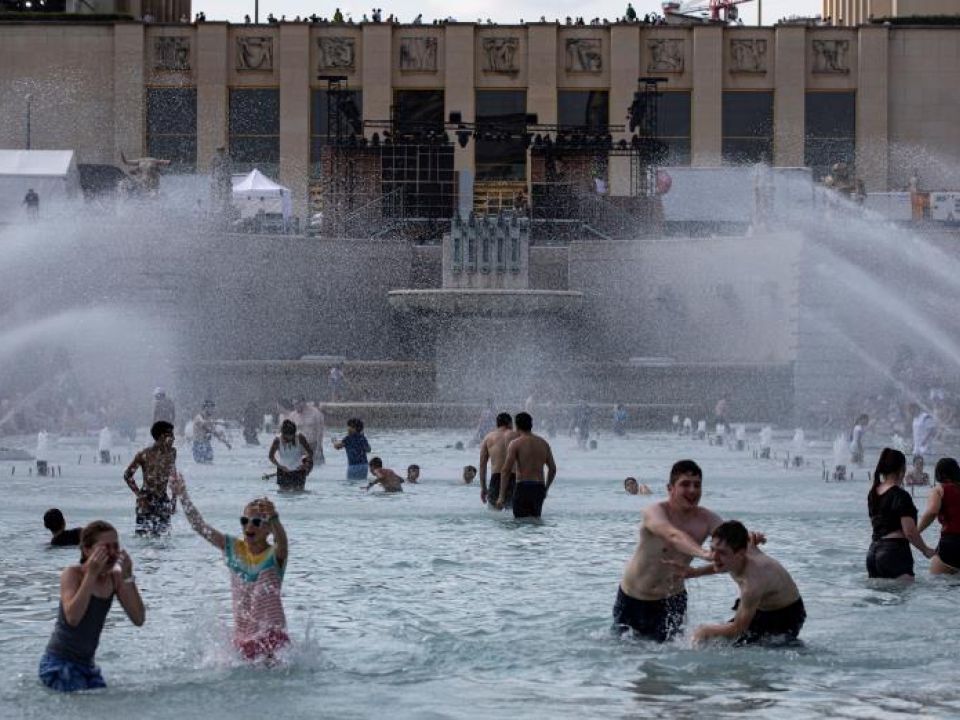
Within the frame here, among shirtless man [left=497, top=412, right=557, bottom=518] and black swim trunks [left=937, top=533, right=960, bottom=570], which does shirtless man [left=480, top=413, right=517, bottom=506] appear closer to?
shirtless man [left=497, top=412, right=557, bottom=518]

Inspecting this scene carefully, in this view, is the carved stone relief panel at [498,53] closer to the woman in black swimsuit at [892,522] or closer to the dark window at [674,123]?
the dark window at [674,123]

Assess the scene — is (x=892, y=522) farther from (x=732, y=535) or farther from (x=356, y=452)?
(x=356, y=452)

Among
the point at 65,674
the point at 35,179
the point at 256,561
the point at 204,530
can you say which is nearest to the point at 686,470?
the point at 256,561

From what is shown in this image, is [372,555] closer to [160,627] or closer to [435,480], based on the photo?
[160,627]

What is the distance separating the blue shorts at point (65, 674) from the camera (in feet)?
32.1

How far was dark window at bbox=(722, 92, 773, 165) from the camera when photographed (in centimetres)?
7050

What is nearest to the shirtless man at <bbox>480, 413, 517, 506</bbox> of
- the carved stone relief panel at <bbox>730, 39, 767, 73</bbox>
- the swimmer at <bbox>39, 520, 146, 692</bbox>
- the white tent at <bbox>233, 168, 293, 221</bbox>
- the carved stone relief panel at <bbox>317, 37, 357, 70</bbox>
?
the swimmer at <bbox>39, 520, 146, 692</bbox>

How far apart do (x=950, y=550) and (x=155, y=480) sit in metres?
6.98

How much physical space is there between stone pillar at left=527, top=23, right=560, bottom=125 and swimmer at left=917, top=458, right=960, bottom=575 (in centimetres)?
5677

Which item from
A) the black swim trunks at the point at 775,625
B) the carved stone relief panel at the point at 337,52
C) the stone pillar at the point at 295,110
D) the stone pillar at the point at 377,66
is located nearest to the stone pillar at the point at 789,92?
the stone pillar at the point at 377,66

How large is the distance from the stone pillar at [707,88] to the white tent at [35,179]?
87.8 ft

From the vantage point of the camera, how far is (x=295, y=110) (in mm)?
70000

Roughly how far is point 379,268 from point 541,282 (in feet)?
16.1

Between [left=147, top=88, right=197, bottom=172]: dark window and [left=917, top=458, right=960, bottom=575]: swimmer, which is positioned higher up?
[left=147, top=88, right=197, bottom=172]: dark window
